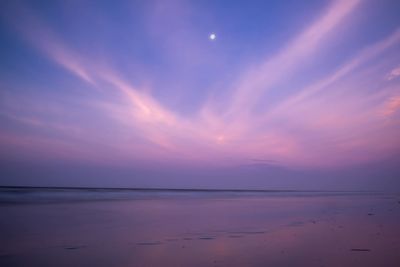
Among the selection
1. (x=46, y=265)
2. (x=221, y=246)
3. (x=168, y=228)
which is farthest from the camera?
(x=168, y=228)

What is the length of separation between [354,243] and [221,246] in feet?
10.6

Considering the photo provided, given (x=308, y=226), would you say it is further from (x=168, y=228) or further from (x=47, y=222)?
(x=47, y=222)

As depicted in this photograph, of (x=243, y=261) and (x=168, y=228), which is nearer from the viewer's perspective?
(x=243, y=261)

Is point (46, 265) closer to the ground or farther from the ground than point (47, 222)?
closer to the ground

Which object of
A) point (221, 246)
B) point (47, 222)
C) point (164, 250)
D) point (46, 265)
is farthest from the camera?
point (47, 222)

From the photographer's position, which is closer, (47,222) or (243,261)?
(243,261)

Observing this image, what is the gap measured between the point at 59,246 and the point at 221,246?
3.64 metres

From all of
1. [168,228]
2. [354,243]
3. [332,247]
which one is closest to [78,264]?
[168,228]

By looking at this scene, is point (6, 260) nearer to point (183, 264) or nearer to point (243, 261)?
point (183, 264)

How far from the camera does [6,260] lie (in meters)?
5.24

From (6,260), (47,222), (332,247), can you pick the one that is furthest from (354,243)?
(47,222)

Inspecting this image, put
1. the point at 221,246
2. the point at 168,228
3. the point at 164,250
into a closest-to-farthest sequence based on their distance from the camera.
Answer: the point at 164,250 < the point at 221,246 < the point at 168,228

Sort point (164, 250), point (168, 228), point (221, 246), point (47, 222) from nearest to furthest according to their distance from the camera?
point (164, 250) < point (221, 246) < point (168, 228) < point (47, 222)

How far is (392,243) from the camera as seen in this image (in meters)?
6.83
